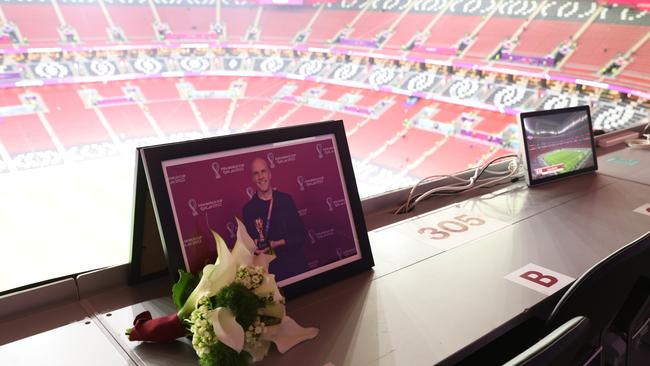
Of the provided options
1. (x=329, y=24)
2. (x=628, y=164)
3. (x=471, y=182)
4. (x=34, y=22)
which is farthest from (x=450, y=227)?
(x=329, y=24)

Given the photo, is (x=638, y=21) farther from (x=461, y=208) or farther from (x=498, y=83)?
(x=461, y=208)

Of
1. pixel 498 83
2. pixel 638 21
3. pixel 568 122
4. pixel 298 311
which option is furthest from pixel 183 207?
pixel 498 83

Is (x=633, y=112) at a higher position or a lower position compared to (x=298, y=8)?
lower

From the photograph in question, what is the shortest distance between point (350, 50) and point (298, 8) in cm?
338

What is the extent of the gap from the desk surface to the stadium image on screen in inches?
9.8

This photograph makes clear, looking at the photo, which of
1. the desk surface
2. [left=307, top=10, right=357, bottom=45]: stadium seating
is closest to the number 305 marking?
the desk surface

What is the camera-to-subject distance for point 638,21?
24.6 feet

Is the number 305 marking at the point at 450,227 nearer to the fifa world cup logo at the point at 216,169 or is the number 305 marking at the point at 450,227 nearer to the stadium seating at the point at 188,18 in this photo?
the fifa world cup logo at the point at 216,169

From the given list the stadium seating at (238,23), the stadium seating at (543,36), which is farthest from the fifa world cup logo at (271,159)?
the stadium seating at (238,23)

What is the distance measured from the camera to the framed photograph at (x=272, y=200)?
65 cm

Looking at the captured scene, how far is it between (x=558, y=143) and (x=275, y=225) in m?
1.09

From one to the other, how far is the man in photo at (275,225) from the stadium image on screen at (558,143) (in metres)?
0.91

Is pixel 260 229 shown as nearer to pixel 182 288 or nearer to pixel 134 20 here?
pixel 182 288

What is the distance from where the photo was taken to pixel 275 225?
741mm
